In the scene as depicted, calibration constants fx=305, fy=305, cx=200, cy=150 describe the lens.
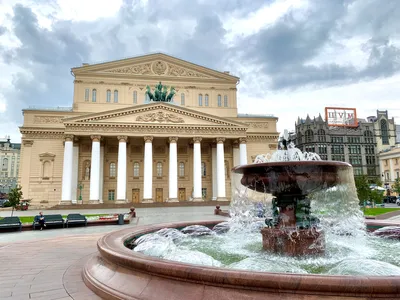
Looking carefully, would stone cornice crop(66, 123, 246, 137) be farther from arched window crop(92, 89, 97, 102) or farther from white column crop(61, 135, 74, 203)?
arched window crop(92, 89, 97, 102)

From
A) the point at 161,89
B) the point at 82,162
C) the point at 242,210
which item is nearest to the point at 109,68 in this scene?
the point at 161,89

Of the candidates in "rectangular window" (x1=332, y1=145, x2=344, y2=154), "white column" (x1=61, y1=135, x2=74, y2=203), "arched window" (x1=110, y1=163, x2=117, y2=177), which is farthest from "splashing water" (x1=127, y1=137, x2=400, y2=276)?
"rectangular window" (x1=332, y1=145, x2=344, y2=154)

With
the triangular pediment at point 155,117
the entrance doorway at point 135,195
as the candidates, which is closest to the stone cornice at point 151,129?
the triangular pediment at point 155,117

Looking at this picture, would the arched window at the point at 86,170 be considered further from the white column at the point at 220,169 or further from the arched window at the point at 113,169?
the white column at the point at 220,169

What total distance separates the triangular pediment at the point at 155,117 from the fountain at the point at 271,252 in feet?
100

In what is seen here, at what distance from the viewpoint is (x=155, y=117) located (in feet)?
135

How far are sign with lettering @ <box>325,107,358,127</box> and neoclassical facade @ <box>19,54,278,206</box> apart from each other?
38.4 m

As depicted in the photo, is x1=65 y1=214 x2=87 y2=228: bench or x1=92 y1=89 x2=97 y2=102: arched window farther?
x1=92 y1=89 x2=97 y2=102: arched window

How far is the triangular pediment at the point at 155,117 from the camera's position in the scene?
1556 inches

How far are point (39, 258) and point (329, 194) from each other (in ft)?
26.4

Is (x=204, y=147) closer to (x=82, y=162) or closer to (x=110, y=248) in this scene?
(x=82, y=162)

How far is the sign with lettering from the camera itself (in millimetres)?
81312

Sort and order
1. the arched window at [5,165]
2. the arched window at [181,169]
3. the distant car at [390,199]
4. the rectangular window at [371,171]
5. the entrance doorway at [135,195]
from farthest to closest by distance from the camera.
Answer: the arched window at [5,165] → the rectangular window at [371,171] → the distant car at [390,199] → the arched window at [181,169] → the entrance doorway at [135,195]

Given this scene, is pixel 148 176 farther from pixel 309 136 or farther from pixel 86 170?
pixel 309 136
